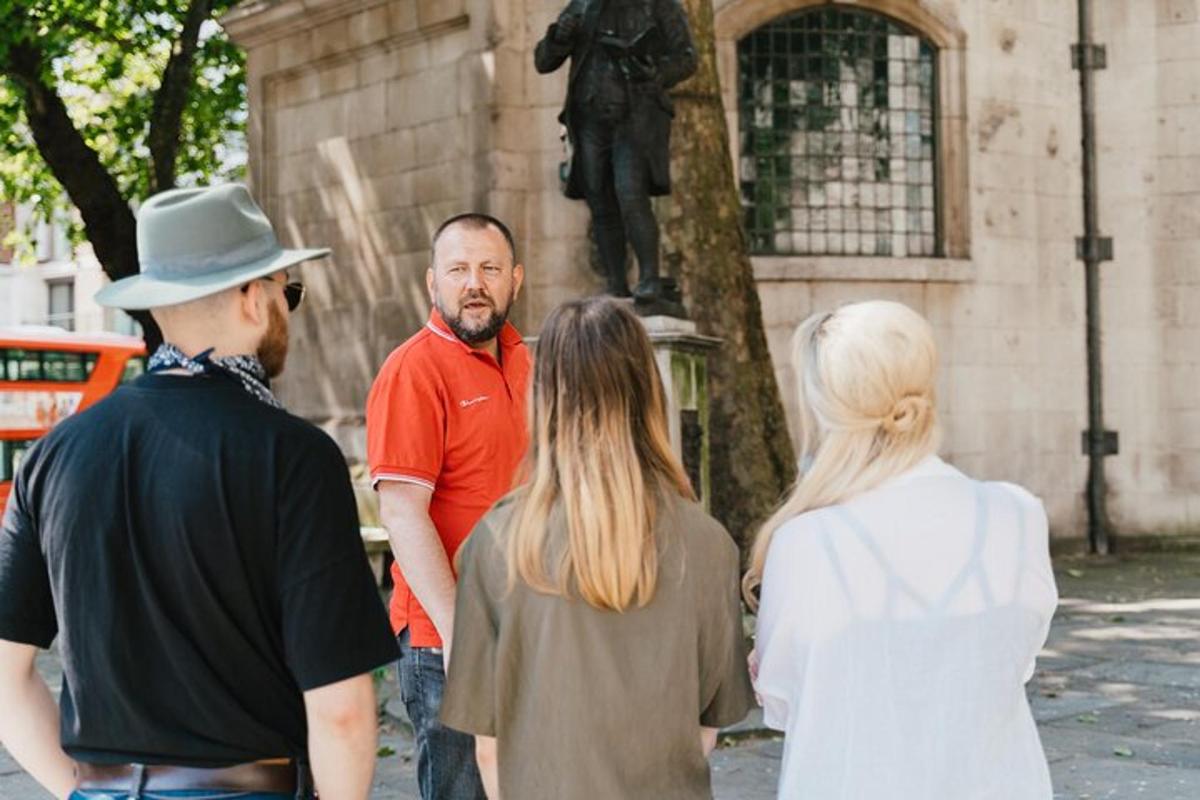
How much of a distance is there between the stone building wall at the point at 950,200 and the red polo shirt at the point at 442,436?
10.2 metres

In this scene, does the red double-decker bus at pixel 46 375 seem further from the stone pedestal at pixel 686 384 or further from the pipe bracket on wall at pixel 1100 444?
the stone pedestal at pixel 686 384

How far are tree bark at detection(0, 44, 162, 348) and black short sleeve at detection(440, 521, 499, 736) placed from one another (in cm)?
1443

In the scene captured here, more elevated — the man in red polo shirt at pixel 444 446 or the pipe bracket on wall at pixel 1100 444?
the man in red polo shirt at pixel 444 446

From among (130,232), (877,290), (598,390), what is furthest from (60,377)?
(598,390)

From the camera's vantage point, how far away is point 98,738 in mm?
2703

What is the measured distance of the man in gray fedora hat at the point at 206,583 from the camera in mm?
2662

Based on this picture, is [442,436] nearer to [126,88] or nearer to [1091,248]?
[1091,248]

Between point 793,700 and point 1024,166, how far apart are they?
14.1m

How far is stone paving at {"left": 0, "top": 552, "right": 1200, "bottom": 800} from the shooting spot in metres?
6.89

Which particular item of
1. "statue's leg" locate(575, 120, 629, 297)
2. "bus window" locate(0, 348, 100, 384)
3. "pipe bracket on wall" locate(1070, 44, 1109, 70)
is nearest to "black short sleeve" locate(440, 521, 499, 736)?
"statue's leg" locate(575, 120, 629, 297)

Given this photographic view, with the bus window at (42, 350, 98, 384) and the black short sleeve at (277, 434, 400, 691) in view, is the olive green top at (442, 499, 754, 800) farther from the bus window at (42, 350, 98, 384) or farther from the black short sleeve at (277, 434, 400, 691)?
the bus window at (42, 350, 98, 384)

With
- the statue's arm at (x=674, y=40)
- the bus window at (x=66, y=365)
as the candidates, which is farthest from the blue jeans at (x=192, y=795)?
the bus window at (x=66, y=365)

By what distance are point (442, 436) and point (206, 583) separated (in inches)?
54.7

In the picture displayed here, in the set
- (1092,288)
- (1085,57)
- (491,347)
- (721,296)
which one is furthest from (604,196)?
(1085,57)
